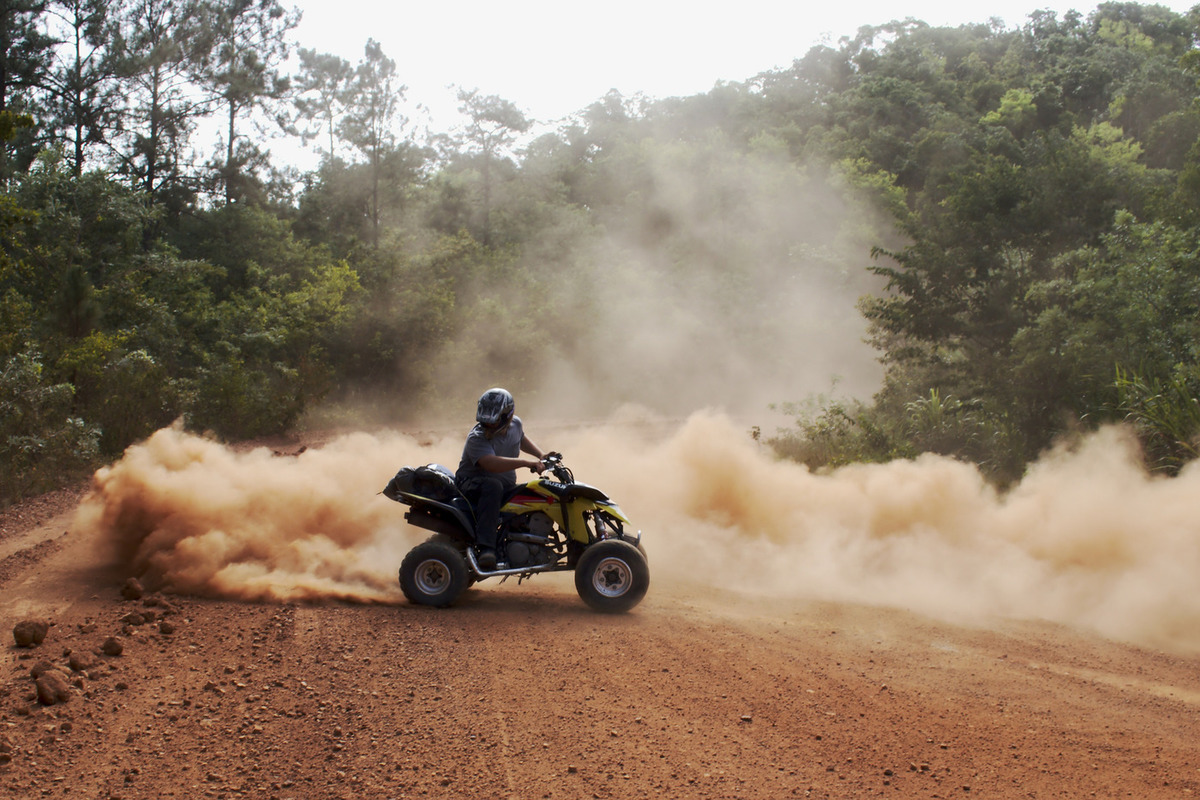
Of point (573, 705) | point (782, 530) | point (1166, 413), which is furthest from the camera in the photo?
point (1166, 413)

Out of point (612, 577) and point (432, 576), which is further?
point (432, 576)

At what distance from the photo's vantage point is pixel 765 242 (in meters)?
38.1

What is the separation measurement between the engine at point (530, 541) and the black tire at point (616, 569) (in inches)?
16.0

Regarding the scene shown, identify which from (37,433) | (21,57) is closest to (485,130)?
(21,57)

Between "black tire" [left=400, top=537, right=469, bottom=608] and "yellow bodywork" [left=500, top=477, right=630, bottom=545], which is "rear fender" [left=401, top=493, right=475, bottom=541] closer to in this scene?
"black tire" [left=400, top=537, right=469, bottom=608]

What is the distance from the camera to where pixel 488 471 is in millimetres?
7242

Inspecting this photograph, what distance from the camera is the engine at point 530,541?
23.9 ft

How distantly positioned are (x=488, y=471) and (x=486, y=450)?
0.19 m

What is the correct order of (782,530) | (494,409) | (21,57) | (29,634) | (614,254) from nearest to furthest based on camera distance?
(29,634)
(494,409)
(782,530)
(21,57)
(614,254)

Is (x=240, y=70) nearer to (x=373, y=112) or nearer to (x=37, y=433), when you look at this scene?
(x=373, y=112)

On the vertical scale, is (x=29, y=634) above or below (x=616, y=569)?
below

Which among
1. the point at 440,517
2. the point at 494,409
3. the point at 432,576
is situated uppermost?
the point at 494,409

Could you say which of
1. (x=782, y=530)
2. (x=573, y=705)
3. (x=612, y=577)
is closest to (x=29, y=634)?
(x=573, y=705)

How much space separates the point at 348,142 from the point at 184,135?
6301mm
